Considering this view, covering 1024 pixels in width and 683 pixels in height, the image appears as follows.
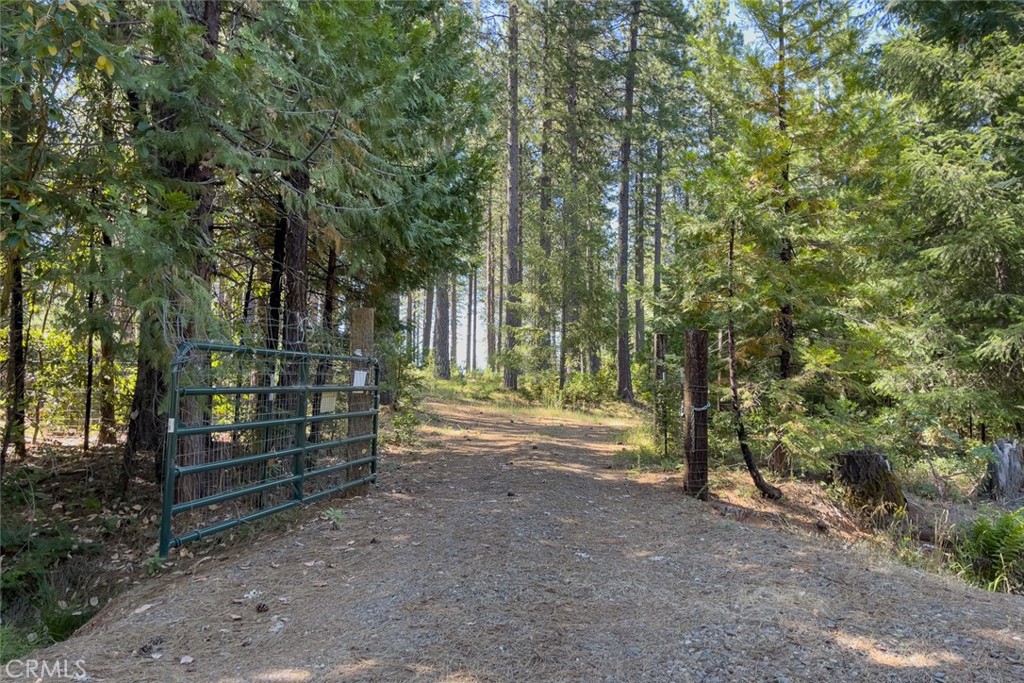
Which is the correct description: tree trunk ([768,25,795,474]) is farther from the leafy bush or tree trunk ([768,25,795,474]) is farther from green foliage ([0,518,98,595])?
green foliage ([0,518,98,595])

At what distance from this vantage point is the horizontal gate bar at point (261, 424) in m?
4.06

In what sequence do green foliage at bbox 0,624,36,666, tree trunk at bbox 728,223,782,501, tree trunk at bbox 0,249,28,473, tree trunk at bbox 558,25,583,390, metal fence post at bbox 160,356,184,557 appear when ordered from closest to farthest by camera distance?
green foliage at bbox 0,624,36,666 → metal fence post at bbox 160,356,184,557 → tree trunk at bbox 0,249,28,473 → tree trunk at bbox 728,223,782,501 → tree trunk at bbox 558,25,583,390

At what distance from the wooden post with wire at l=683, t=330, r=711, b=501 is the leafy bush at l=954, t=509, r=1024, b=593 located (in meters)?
2.57

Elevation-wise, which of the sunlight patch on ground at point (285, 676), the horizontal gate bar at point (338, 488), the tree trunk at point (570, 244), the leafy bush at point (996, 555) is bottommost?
the leafy bush at point (996, 555)

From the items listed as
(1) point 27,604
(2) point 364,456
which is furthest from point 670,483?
(1) point 27,604

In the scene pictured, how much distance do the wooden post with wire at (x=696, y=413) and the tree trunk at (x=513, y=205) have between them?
11255 mm

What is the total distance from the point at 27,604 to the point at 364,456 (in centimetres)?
307

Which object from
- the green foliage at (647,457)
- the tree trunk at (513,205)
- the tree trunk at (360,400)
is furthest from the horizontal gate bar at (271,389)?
the tree trunk at (513,205)

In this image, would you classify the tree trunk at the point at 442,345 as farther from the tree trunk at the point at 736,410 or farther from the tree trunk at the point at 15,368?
the tree trunk at the point at 736,410

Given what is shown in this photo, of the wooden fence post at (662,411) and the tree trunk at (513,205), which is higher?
the tree trunk at (513,205)

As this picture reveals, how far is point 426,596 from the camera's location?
146 inches

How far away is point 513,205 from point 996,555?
14.9 metres

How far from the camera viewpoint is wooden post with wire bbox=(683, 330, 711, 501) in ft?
22.2

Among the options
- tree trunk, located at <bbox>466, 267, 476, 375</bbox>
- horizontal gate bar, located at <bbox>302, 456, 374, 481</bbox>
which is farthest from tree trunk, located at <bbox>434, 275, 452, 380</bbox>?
horizontal gate bar, located at <bbox>302, 456, 374, 481</bbox>
